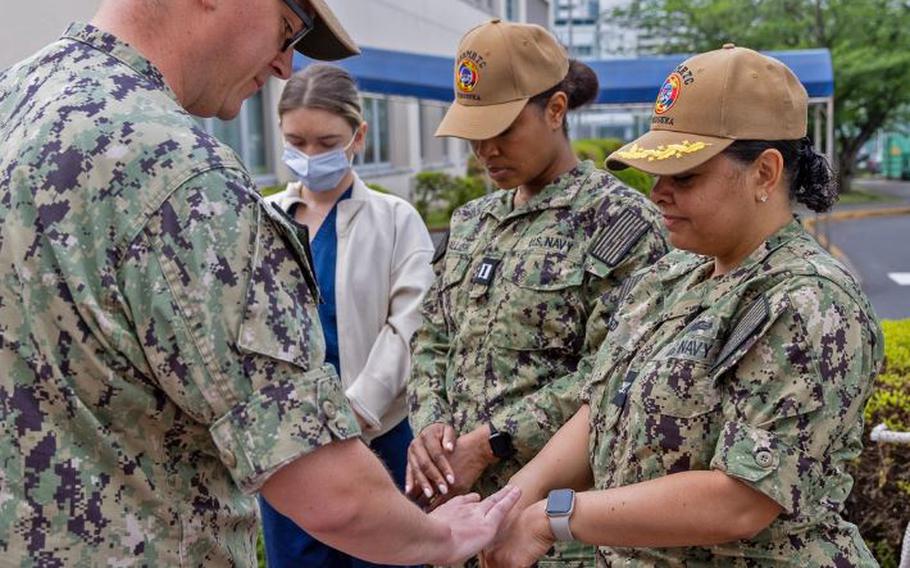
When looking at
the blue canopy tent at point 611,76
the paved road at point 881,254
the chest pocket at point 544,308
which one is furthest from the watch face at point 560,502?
the blue canopy tent at point 611,76

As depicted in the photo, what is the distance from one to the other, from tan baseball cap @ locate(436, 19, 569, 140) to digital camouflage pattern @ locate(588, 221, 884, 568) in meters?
0.78

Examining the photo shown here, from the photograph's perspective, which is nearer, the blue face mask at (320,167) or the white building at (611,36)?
the blue face mask at (320,167)

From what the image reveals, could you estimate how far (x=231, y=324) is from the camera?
1405mm

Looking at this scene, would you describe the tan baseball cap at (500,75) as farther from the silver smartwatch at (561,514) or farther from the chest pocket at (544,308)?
the silver smartwatch at (561,514)

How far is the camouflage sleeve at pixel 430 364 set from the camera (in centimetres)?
272

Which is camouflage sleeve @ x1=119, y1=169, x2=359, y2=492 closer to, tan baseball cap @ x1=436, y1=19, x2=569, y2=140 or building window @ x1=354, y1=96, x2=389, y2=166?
tan baseball cap @ x1=436, y1=19, x2=569, y2=140

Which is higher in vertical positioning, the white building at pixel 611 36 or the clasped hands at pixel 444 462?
the clasped hands at pixel 444 462

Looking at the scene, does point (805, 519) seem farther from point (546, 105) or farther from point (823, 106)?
point (823, 106)

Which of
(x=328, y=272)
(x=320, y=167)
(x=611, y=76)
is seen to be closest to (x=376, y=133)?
(x=611, y=76)

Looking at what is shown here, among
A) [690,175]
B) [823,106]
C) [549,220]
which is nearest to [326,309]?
[549,220]

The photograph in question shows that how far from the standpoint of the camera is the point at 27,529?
4.87 ft

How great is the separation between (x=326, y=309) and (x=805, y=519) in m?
1.76

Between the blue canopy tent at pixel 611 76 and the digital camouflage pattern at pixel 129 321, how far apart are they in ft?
32.8

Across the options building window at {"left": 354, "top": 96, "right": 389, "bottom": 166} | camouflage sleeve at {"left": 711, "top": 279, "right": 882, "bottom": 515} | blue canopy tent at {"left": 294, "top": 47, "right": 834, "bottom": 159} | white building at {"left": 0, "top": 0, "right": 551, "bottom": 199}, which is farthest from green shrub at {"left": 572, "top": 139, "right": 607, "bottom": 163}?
camouflage sleeve at {"left": 711, "top": 279, "right": 882, "bottom": 515}
